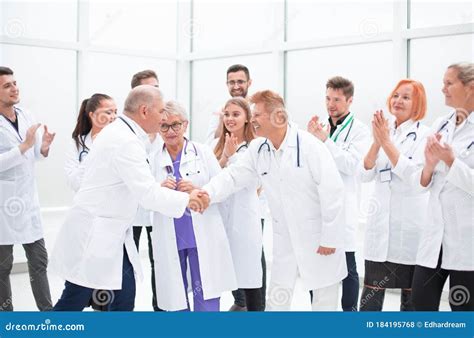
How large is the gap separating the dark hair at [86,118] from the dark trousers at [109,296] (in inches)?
38.3

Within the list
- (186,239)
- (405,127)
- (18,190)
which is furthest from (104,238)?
(405,127)

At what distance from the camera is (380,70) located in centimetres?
558

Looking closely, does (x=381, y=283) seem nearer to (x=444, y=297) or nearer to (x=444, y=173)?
(x=444, y=173)

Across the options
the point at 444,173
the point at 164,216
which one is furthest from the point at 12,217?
the point at 444,173

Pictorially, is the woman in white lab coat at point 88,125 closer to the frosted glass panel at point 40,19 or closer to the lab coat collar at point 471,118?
the lab coat collar at point 471,118

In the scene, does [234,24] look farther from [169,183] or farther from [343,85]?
[169,183]

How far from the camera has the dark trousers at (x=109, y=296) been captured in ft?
10.7

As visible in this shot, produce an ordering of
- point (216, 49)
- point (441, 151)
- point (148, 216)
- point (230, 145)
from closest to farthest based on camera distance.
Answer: point (441, 151)
point (230, 145)
point (148, 216)
point (216, 49)

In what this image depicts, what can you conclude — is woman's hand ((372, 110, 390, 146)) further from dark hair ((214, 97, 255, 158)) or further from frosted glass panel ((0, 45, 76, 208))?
frosted glass panel ((0, 45, 76, 208))

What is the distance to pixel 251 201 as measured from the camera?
3.86 m

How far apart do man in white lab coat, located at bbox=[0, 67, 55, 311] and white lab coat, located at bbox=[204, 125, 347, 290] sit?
152cm

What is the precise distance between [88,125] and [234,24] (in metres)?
3.16

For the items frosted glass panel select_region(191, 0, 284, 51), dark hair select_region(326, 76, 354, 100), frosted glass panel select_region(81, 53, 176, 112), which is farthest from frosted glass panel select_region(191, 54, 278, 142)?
dark hair select_region(326, 76, 354, 100)

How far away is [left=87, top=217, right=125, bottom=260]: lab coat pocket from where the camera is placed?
318 centimetres
